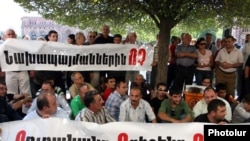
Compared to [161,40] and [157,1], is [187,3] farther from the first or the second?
[161,40]

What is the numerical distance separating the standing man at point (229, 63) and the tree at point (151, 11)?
1.83ft

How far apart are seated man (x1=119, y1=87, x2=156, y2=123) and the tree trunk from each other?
244 centimetres

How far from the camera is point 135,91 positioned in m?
6.29

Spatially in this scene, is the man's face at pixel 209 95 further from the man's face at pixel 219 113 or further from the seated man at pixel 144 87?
the seated man at pixel 144 87

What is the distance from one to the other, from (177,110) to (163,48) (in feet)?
7.77

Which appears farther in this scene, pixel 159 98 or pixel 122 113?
pixel 159 98

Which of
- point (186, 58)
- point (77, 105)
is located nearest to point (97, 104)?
point (77, 105)

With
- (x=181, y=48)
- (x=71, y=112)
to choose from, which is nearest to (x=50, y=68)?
(x=71, y=112)

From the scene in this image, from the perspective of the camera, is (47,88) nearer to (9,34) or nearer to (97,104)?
(97,104)

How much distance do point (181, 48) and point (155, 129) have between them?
4307 mm

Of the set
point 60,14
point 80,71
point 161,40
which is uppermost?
point 60,14

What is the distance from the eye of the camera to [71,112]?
634 cm

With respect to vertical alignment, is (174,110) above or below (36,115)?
below

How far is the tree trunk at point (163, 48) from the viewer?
836cm
